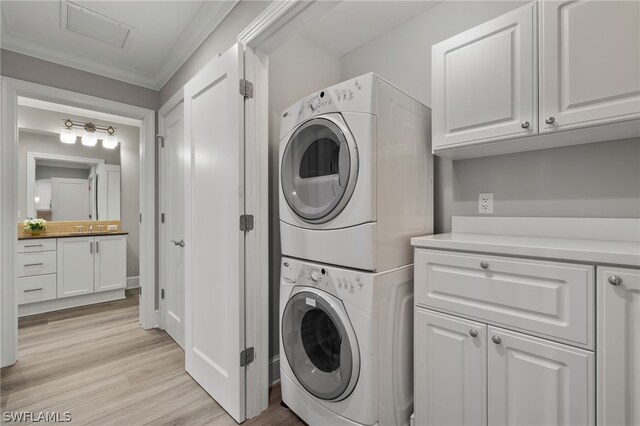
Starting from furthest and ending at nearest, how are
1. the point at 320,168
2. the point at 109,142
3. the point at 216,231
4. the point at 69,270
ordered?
the point at 109,142
the point at 69,270
the point at 216,231
the point at 320,168

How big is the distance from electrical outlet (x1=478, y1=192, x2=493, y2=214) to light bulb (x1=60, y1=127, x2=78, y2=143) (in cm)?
468

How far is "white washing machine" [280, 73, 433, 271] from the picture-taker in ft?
4.23

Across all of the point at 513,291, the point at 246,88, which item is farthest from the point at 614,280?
the point at 246,88

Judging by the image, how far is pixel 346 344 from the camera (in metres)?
1.33

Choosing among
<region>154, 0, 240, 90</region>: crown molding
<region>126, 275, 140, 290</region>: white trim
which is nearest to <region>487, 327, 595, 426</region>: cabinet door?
<region>154, 0, 240, 90</region>: crown molding

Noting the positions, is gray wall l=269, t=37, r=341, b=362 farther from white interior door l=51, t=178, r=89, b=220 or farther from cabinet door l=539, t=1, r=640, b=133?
white interior door l=51, t=178, r=89, b=220

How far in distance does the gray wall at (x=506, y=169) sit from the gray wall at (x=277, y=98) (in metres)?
0.56

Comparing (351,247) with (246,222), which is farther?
(246,222)

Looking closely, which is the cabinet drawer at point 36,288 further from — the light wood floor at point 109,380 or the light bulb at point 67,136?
the light bulb at point 67,136

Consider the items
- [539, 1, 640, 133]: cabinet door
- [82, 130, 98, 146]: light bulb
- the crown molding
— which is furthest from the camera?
[82, 130, 98, 146]: light bulb

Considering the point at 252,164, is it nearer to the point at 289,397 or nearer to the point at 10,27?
the point at 289,397

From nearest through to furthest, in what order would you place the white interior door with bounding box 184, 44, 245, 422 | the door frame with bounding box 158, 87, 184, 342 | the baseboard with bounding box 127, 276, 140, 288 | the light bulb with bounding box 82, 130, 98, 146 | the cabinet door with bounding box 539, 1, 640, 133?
1. the cabinet door with bounding box 539, 1, 640, 133
2. the white interior door with bounding box 184, 44, 245, 422
3. the door frame with bounding box 158, 87, 184, 342
4. the light bulb with bounding box 82, 130, 98, 146
5. the baseboard with bounding box 127, 276, 140, 288

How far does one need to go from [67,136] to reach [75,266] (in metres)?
1.66

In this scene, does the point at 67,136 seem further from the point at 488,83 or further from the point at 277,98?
the point at 488,83
